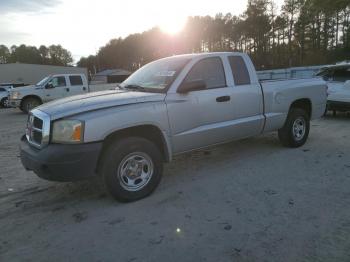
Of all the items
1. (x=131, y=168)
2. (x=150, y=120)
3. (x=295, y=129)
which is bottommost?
(x=131, y=168)

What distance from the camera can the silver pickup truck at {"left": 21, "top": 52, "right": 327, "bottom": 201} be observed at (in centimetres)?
372

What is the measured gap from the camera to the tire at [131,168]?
3898 mm

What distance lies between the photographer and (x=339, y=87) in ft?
A: 31.1

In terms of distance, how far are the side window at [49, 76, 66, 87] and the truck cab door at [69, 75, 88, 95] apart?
0.31m

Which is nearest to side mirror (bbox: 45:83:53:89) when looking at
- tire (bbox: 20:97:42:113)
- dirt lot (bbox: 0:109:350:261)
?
tire (bbox: 20:97:42:113)

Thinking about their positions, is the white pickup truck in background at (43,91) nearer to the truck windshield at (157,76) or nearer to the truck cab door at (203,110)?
the truck windshield at (157,76)

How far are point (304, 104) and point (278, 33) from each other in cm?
6411

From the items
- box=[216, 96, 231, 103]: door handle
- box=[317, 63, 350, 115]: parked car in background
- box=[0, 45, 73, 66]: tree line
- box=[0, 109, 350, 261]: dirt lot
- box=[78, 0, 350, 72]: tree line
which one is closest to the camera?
box=[0, 109, 350, 261]: dirt lot

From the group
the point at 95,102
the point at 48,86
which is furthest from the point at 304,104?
the point at 48,86

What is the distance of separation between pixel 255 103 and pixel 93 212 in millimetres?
3125

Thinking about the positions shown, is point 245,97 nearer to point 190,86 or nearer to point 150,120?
point 190,86

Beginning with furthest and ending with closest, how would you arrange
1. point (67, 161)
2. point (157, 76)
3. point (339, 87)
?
point (339, 87) → point (157, 76) → point (67, 161)

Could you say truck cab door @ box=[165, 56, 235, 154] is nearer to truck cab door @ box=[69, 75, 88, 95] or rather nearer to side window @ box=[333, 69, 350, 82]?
side window @ box=[333, 69, 350, 82]

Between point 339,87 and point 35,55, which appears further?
point 35,55
